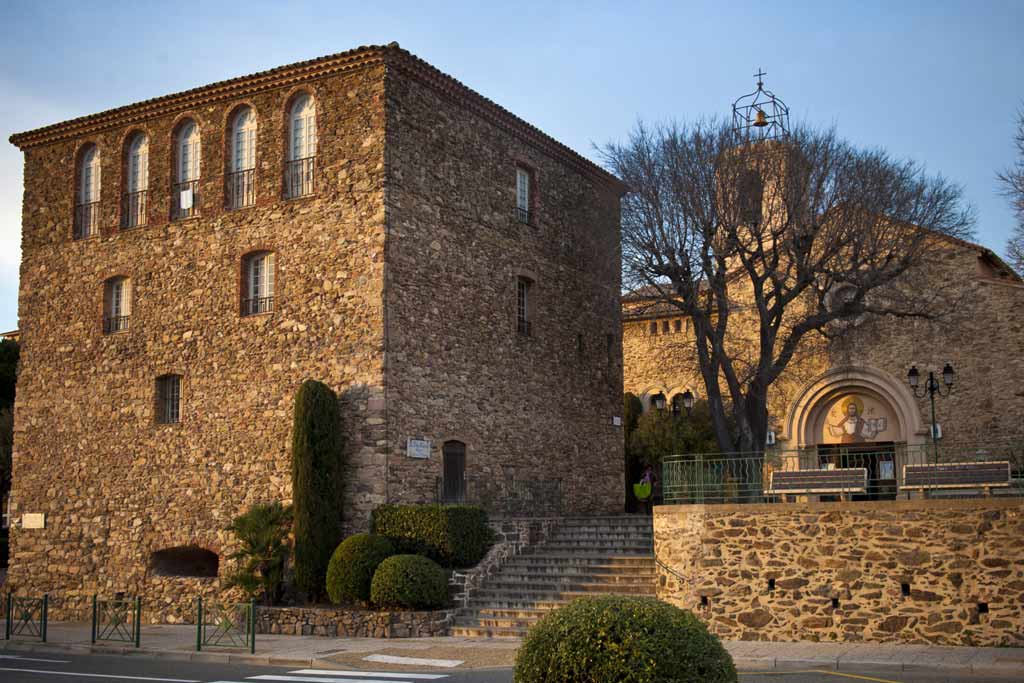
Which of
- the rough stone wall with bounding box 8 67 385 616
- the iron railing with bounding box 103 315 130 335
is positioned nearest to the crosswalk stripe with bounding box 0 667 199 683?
the rough stone wall with bounding box 8 67 385 616

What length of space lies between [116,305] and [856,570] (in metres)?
17.2

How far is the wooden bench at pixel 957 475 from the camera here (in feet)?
50.0

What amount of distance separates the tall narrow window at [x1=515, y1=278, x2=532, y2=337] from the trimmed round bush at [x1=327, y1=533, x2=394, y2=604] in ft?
24.1

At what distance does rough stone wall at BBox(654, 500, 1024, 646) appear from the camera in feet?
49.1

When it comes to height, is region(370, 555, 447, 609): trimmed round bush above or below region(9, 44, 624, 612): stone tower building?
below

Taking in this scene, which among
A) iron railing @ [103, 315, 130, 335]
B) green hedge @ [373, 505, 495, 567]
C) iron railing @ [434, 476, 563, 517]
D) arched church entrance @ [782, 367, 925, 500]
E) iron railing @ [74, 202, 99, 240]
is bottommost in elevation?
green hedge @ [373, 505, 495, 567]

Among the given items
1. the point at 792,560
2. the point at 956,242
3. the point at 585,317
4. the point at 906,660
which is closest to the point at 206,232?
the point at 585,317

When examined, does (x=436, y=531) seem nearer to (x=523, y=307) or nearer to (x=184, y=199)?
(x=523, y=307)

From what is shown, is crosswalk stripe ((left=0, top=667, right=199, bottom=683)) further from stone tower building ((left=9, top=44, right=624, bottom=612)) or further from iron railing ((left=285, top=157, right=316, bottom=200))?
iron railing ((left=285, top=157, right=316, bottom=200))

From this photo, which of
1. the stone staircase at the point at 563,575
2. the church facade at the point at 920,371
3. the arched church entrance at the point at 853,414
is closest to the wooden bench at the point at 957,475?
the stone staircase at the point at 563,575

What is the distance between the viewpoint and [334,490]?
65.6ft

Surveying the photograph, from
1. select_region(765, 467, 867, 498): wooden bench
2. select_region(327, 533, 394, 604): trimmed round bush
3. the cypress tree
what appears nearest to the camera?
select_region(765, 467, 867, 498): wooden bench

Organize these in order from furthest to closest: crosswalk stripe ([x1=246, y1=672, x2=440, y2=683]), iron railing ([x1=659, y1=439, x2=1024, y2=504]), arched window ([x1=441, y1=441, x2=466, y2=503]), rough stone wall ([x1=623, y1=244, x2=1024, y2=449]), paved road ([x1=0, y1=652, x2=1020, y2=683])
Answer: rough stone wall ([x1=623, y1=244, x2=1024, y2=449])
arched window ([x1=441, y1=441, x2=466, y2=503])
iron railing ([x1=659, y1=439, x2=1024, y2=504])
crosswalk stripe ([x1=246, y1=672, x2=440, y2=683])
paved road ([x1=0, y1=652, x2=1020, y2=683])

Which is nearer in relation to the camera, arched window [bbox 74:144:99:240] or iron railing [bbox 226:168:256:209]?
iron railing [bbox 226:168:256:209]
